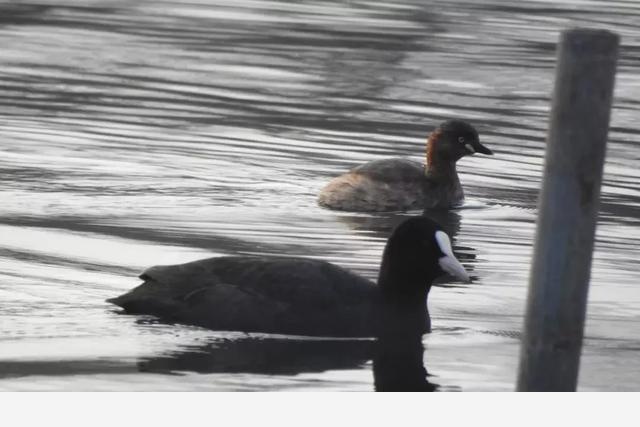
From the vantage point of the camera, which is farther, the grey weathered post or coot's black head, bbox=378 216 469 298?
coot's black head, bbox=378 216 469 298

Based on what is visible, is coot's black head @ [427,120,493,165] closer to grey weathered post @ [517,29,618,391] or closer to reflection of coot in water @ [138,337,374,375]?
reflection of coot in water @ [138,337,374,375]

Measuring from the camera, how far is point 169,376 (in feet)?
33.3

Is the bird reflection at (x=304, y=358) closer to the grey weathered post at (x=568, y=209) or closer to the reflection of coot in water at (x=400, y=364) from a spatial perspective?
the reflection of coot in water at (x=400, y=364)

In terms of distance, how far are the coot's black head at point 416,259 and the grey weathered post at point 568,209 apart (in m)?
2.72

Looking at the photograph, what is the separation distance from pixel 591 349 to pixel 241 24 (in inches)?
734

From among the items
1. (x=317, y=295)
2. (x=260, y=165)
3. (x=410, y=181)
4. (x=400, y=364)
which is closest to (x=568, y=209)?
(x=400, y=364)

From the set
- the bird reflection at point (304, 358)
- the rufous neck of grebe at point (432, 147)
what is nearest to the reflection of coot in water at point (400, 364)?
the bird reflection at point (304, 358)

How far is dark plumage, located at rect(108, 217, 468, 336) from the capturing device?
11.1 meters

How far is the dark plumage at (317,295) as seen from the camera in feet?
36.5

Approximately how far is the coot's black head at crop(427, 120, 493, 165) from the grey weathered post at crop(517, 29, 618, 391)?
8700 millimetres

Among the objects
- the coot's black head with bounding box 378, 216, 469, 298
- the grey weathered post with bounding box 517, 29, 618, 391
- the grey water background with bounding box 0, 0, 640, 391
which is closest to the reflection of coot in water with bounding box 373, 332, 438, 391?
the grey water background with bounding box 0, 0, 640, 391

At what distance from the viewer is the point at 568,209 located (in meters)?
7.97

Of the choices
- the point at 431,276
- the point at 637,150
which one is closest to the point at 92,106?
the point at 637,150

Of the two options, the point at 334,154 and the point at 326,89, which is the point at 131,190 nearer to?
the point at 334,154
